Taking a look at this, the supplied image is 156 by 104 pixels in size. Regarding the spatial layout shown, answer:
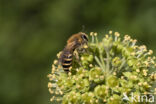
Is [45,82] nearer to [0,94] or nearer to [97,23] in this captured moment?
[0,94]

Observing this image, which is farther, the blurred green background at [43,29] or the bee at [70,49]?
the blurred green background at [43,29]

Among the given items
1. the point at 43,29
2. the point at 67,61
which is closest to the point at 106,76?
the point at 67,61

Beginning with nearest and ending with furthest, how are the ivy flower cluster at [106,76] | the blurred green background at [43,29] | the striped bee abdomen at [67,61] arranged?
the ivy flower cluster at [106,76] → the striped bee abdomen at [67,61] → the blurred green background at [43,29]

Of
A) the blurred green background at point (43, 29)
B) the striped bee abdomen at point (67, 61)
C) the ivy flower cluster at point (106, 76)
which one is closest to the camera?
the ivy flower cluster at point (106, 76)

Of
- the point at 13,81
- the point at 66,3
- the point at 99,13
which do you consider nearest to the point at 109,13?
the point at 99,13

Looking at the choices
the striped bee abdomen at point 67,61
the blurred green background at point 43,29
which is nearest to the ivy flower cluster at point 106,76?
the striped bee abdomen at point 67,61

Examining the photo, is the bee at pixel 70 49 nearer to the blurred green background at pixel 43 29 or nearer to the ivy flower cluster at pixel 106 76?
the ivy flower cluster at pixel 106 76

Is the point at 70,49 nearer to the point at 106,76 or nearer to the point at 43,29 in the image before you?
the point at 106,76
